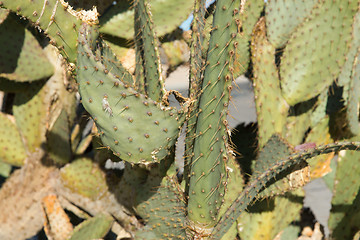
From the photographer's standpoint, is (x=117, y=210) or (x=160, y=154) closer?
(x=160, y=154)

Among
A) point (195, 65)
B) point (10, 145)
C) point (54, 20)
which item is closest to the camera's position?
point (54, 20)

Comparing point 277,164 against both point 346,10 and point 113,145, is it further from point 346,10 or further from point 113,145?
point 346,10

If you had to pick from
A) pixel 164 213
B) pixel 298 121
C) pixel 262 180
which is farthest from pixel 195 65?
pixel 298 121

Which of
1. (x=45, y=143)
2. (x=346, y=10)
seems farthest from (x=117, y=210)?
(x=346, y=10)

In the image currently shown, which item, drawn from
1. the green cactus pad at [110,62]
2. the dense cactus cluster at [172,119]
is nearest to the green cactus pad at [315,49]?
the dense cactus cluster at [172,119]

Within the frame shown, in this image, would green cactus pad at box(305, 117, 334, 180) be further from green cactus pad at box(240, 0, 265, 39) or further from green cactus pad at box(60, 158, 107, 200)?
green cactus pad at box(60, 158, 107, 200)

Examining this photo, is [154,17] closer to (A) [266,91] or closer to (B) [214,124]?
(A) [266,91]

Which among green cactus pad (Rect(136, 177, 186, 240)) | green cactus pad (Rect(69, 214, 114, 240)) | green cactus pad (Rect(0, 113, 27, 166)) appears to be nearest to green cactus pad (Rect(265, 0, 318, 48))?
green cactus pad (Rect(136, 177, 186, 240))
